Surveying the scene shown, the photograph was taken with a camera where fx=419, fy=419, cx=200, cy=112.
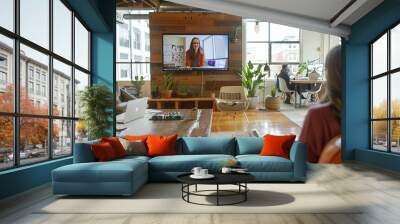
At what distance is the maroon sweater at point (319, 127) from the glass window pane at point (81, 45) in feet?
15.8

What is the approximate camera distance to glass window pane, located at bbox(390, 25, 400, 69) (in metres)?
7.37

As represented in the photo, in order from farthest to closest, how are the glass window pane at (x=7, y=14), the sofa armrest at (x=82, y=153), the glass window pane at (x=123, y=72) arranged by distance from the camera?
1. the glass window pane at (x=123, y=72)
2. the sofa armrest at (x=82, y=153)
3. the glass window pane at (x=7, y=14)

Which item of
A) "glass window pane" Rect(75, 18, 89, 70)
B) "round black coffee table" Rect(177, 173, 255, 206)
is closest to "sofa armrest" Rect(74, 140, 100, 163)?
"round black coffee table" Rect(177, 173, 255, 206)

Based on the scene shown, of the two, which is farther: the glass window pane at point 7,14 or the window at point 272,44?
the window at point 272,44

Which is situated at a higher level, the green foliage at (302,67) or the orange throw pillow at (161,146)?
the green foliage at (302,67)

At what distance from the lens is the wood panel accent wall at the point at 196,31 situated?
Answer: 396 inches

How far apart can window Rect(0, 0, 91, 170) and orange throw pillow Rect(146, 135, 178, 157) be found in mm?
1484

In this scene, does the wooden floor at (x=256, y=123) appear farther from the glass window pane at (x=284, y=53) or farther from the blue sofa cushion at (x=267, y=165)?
the blue sofa cushion at (x=267, y=165)

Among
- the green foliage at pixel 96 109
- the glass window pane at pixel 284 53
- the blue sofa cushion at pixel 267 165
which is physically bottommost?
the blue sofa cushion at pixel 267 165

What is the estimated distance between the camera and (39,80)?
5.94 metres

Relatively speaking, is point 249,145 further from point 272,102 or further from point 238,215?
point 272,102

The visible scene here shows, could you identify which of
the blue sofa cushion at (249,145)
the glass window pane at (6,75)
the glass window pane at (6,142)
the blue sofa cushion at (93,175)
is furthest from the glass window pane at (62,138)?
the blue sofa cushion at (249,145)

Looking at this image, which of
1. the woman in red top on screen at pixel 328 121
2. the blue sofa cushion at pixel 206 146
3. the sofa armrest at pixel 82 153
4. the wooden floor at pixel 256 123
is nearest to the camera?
the sofa armrest at pixel 82 153

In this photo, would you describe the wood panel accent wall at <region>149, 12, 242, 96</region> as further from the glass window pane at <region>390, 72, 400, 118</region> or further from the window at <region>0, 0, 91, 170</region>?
the glass window pane at <region>390, 72, 400, 118</region>
